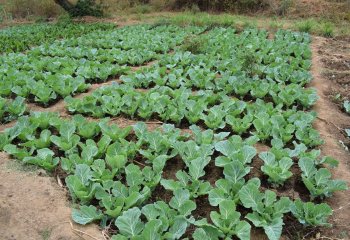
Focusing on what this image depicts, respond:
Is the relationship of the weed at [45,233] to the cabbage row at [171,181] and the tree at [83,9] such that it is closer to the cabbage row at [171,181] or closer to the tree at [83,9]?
the cabbage row at [171,181]

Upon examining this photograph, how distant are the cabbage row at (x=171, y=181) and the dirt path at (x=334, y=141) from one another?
13 centimetres

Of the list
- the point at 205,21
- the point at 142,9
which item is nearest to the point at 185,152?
the point at 205,21

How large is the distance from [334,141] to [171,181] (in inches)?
83.1

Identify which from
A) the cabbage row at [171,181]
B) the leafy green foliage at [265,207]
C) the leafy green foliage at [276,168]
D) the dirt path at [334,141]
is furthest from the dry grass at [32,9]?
the leafy green foliage at [265,207]

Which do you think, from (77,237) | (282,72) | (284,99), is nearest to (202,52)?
(282,72)

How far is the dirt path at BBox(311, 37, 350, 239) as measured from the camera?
→ 2.72 metres

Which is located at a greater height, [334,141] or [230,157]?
[230,157]

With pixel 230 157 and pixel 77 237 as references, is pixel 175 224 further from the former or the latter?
pixel 230 157

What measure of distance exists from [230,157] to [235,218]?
2.69ft

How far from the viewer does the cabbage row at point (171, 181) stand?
2.50 metres

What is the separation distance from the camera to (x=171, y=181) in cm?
293

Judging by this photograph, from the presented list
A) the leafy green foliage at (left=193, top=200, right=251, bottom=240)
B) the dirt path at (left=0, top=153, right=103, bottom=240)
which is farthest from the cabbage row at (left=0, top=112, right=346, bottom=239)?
the dirt path at (left=0, top=153, right=103, bottom=240)

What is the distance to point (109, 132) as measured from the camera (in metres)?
3.77

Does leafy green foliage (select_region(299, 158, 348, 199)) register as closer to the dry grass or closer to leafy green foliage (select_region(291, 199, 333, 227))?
leafy green foliage (select_region(291, 199, 333, 227))
